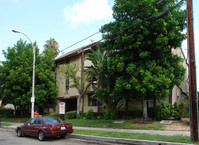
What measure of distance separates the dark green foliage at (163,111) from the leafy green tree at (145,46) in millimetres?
1699

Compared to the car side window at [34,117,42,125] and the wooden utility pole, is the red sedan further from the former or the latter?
the wooden utility pole

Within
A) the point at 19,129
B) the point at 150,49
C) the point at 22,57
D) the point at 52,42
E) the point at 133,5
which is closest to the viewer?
the point at 19,129

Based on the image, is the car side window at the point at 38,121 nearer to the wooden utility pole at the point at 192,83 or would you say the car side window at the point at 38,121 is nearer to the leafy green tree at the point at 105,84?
the leafy green tree at the point at 105,84

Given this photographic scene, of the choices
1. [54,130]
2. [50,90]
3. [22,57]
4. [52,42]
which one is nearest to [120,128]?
[54,130]

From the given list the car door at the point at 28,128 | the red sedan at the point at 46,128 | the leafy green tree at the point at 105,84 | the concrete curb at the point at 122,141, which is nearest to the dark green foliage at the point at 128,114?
the leafy green tree at the point at 105,84

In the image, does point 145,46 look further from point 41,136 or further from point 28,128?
point 28,128

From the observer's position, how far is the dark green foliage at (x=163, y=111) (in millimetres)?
16562

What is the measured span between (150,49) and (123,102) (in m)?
6.89

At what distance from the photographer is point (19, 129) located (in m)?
13.9

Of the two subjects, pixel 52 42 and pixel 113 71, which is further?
pixel 52 42

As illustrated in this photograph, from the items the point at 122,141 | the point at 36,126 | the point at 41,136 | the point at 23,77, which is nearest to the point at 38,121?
the point at 36,126

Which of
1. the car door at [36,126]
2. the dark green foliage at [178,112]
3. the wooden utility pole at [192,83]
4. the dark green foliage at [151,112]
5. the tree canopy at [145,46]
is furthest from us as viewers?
the dark green foliage at [151,112]

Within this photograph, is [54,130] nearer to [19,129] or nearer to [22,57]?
[19,129]

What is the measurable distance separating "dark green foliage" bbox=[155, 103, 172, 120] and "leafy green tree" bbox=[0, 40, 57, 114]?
15.2m
